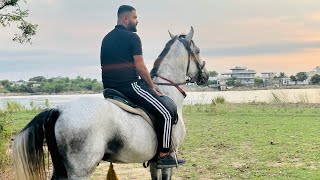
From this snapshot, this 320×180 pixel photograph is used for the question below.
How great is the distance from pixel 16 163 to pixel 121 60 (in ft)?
5.77

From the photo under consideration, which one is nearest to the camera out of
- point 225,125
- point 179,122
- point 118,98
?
point 118,98

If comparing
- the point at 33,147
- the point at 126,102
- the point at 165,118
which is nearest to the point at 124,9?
the point at 126,102

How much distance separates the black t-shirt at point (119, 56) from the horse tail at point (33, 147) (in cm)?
110

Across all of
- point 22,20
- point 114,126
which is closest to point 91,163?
point 114,126

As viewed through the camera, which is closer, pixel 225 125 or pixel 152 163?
pixel 152 163

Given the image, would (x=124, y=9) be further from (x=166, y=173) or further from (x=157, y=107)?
(x=166, y=173)

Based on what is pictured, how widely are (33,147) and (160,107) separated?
1601 millimetres

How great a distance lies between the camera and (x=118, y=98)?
5.44 meters

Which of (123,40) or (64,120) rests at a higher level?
(123,40)

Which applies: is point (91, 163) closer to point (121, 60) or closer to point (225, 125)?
point (121, 60)

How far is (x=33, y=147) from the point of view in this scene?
4738mm

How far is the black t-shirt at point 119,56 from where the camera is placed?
5.53 meters

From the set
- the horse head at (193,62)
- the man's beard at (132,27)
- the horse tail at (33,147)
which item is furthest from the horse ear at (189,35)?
the horse tail at (33,147)

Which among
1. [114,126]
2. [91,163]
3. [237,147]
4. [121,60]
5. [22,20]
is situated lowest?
[237,147]
